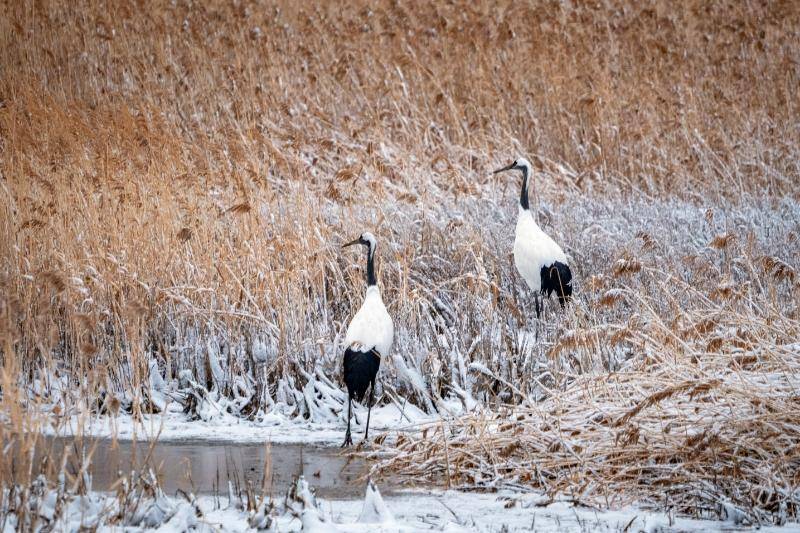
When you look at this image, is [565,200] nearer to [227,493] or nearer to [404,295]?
[404,295]

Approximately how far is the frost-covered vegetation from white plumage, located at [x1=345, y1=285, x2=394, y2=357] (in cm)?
45

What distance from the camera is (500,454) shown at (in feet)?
15.8

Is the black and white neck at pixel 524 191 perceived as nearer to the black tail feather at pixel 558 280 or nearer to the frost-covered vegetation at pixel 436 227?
the frost-covered vegetation at pixel 436 227

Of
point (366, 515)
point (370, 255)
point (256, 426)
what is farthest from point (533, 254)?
point (366, 515)

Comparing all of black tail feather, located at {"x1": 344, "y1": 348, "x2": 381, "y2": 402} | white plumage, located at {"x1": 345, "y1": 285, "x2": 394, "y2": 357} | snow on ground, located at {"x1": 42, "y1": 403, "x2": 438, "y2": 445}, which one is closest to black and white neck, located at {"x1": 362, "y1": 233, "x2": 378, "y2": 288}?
white plumage, located at {"x1": 345, "y1": 285, "x2": 394, "y2": 357}

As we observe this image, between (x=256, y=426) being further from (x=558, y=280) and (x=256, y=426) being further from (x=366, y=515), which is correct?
(x=558, y=280)

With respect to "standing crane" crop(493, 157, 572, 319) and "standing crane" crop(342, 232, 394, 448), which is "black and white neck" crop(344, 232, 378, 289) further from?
"standing crane" crop(493, 157, 572, 319)

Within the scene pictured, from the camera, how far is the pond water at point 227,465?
4496mm

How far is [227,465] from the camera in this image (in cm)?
482

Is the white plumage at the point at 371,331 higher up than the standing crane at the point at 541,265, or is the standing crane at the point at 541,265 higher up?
the standing crane at the point at 541,265

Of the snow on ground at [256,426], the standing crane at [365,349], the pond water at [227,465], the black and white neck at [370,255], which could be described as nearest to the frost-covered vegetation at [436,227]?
the snow on ground at [256,426]

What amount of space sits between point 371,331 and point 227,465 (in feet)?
3.68

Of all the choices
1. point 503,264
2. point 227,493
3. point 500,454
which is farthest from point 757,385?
point 503,264

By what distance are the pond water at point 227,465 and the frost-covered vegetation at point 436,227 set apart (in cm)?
30
